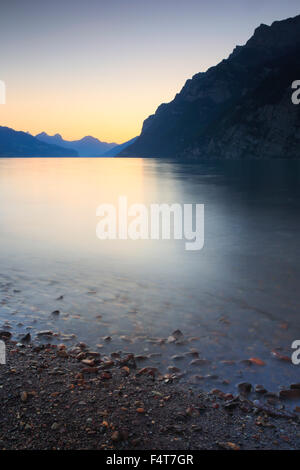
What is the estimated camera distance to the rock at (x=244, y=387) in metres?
5.89

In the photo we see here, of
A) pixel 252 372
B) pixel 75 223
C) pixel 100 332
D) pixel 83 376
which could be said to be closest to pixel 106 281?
pixel 100 332

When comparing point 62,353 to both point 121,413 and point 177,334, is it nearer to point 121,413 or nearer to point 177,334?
point 121,413

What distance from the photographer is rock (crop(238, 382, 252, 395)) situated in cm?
589

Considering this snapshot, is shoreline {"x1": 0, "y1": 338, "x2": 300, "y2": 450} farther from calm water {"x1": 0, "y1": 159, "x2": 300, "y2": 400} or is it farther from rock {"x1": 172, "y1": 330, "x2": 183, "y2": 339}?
rock {"x1": 172, "y1": 330, "x2": 183, "y2": 339}

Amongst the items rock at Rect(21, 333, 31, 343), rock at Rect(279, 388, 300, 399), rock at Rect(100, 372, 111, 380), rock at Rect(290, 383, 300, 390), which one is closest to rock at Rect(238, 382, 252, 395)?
rock at Rect(279, 388, 300, 399)

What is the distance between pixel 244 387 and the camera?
5961 millimetres

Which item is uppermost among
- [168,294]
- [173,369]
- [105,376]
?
[168,294]

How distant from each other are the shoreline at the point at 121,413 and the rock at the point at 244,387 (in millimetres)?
96

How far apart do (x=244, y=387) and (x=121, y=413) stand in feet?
7.68

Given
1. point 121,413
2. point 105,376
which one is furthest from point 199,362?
point 121,413

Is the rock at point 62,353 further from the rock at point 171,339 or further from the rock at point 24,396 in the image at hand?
the rock at point 171,339
